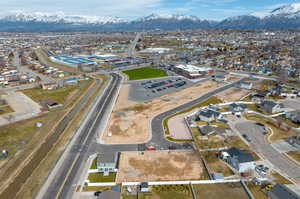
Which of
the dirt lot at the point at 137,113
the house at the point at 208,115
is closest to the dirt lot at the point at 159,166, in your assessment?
the dirt lot at the point at 137,113

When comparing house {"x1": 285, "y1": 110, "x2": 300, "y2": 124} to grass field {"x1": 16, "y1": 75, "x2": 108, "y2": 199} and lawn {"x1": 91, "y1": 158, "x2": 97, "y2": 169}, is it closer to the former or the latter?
lawn {"x1": 91, "y1": 158, "x2": 97, "y2": 169}

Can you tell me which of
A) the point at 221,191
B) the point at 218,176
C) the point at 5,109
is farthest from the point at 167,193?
the point at 5,109

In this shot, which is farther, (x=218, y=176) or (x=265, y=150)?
(x=265, y=150)

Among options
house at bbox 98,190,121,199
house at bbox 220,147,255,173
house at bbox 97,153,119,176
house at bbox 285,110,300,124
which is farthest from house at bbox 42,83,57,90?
house at bbox 285,110,300,124

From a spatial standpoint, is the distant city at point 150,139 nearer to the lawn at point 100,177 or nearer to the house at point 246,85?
the lawn at point 100,177

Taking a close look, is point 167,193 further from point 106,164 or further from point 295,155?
point 295,155

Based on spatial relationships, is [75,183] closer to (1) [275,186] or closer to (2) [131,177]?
(2) [131,177]

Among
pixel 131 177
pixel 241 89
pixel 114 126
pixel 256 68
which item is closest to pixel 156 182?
pixel 131 177
